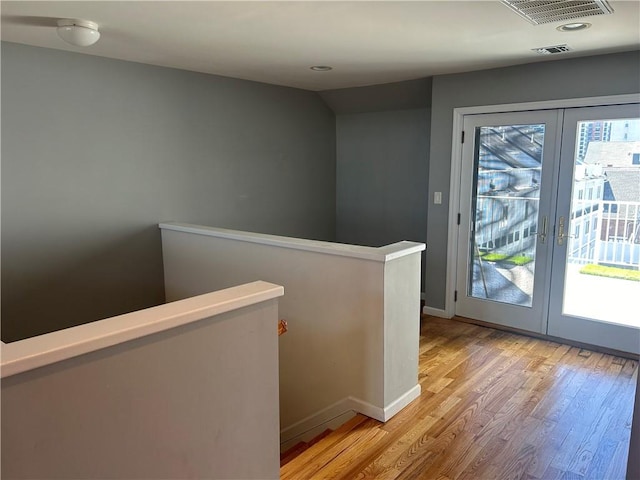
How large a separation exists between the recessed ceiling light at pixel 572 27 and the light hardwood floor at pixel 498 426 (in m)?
2.28

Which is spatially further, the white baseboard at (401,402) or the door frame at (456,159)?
the door frame at (456,159)

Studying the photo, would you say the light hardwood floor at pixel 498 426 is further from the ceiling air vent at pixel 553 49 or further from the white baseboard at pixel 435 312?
the ceiling air vent at pixel 553 49

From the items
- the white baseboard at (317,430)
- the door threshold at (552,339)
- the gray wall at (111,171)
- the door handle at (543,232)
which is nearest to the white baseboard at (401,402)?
the white baseboard at (317,430)

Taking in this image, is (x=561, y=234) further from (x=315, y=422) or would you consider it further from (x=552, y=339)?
(x=315, y=422)

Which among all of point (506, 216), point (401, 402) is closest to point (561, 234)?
point (506, 216)

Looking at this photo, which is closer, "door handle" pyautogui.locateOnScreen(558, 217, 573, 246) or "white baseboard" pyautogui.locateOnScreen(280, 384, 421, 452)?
Answer: "white baseboard" pyautogui.locateOnScreen(280, 384, 421, 452)

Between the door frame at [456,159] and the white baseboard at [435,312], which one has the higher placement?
the door frame at [456,159]

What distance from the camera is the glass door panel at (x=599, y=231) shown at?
3502 millimetres

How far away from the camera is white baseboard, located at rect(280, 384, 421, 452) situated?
280 cm

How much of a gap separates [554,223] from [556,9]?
1.91m

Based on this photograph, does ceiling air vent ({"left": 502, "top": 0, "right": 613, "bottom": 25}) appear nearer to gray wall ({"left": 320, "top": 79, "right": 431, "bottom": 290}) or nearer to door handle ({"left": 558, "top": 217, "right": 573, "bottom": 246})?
door handle ({"left": 558, "top": 217, "right": 573, "bottom": 246})

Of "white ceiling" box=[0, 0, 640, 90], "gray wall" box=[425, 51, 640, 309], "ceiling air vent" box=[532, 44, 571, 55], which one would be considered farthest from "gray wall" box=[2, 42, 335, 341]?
"ceiling air vent" box=[532, 44, 571, 55]

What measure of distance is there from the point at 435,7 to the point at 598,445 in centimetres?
245

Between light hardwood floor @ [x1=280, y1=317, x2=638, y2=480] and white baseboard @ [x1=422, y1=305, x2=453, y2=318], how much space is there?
0.86 m
